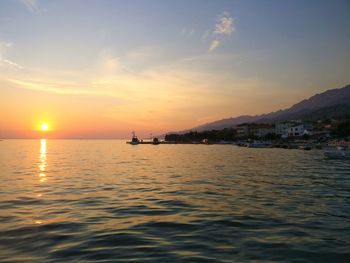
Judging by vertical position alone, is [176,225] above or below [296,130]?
below

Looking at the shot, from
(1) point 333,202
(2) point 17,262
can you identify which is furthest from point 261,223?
(2) point 17,262

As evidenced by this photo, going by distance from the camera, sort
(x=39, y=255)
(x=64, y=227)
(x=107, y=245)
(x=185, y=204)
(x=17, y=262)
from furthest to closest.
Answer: (x=185, y=204)
(x=64, y=227)
(x=107, y=245)
(x=39, y=255)
(x=17, y=262)

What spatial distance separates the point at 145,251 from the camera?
1017 cm

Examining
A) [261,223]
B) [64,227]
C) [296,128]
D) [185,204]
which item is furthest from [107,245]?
[296,128]

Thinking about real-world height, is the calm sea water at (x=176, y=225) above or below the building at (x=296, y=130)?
below

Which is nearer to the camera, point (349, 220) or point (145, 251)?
point (145, 251)

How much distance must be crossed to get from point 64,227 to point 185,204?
7207 millimetres

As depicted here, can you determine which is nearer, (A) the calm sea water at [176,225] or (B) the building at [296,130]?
(A) the calm sea water at [176,225]

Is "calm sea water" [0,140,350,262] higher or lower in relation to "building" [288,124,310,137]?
lower

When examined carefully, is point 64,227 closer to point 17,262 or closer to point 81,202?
point 17,262

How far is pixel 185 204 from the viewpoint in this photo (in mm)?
18391

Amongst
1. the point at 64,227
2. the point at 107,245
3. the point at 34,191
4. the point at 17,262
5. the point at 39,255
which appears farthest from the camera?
the point at 34,191

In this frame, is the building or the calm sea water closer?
the calm sea water

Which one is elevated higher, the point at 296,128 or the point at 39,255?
the point at 296,128
